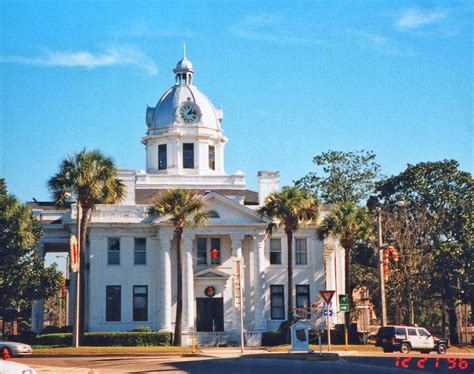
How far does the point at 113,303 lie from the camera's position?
61.3 meters

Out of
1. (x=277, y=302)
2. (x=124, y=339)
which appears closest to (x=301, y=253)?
(x=277, y=302)

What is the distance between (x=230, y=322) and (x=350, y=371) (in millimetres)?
30144

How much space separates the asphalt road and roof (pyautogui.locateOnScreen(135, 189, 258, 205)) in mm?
24235

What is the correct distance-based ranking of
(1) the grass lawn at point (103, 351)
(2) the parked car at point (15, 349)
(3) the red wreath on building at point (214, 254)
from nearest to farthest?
(2) the parked car at point (15, 349) < (1) the grass lawn at point (103, 351) < (3) the red wreath on building at point (214, 254)

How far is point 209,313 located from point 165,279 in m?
4.16

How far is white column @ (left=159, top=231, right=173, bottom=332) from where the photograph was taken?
197ft

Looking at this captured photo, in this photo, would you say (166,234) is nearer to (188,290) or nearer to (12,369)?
(188,290)

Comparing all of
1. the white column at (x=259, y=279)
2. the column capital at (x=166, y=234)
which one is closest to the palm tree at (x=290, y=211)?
the white column at (x=259, y=279)

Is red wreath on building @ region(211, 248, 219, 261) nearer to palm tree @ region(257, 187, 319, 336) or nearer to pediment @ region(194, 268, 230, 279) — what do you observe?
pediment @ region(194, 268, 230, 279)

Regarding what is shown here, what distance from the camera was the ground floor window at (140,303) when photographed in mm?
61463

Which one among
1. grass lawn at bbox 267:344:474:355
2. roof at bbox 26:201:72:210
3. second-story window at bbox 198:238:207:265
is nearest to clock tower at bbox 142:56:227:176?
roof at bbox 26:201:72:210

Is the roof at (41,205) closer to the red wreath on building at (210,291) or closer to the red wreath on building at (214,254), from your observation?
the red wreath on building at (214,254)
